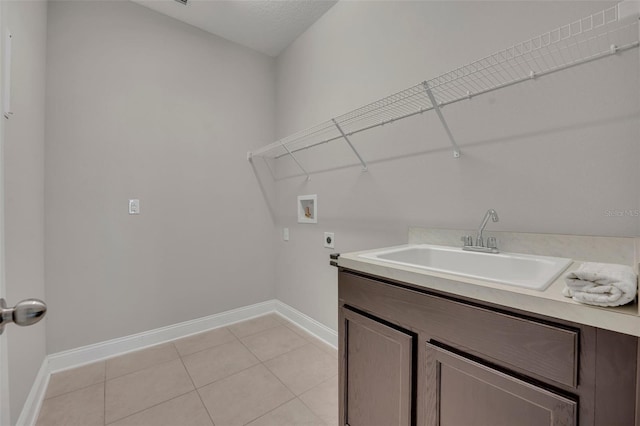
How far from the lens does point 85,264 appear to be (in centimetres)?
193

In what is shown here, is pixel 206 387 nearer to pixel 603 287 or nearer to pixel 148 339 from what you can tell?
pixel 148 339

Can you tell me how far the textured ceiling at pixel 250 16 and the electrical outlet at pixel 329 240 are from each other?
6.04 ft

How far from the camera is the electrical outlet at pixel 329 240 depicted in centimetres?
216

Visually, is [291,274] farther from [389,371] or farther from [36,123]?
[36,123]

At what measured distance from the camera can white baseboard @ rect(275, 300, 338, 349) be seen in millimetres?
2164

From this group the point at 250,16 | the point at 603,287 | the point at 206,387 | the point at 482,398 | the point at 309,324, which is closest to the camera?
the point at 603,287

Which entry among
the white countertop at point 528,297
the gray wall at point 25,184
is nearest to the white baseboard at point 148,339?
the gray wall at point 25,184

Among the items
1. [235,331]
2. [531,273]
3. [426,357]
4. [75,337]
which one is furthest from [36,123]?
[531,273]

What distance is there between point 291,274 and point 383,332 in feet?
5.69

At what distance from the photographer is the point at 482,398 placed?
0.74 m

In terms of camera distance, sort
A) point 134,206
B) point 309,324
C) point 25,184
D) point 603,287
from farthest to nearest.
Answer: point 309,324, point 134,206, point 25,184, point 603,287

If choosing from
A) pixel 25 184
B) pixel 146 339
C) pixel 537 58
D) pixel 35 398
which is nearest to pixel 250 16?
pixel 25 184

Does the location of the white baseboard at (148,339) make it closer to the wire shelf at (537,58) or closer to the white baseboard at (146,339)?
the white baseboard at (146,339)

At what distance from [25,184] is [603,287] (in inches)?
89.9
